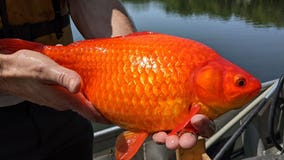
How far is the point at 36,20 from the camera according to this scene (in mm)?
1960

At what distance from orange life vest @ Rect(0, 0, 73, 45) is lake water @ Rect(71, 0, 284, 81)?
12602 millimetres

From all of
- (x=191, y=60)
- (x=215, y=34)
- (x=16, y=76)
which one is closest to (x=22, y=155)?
(x=16, y=76)

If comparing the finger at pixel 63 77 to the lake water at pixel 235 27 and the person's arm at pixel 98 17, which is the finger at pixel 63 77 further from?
the lake water at pixel 235 27

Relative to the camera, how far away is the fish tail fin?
1590 millimetres

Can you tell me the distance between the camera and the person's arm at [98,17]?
6.85ft

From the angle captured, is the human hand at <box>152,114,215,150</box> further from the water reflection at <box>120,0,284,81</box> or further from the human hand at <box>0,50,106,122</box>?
the water reflection at <box>120,0,284,81</box>

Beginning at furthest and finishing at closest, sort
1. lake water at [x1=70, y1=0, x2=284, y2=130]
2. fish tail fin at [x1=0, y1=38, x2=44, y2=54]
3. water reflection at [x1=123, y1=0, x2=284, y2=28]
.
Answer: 1. water reflection at [x1=123, y1=0, x2=284, y2=28]
2. lake water at [x1=70, y1=0, x2=284, y2=130]
3. fish tail fin at [x1=0, y1=38, x2=44, y2=54]

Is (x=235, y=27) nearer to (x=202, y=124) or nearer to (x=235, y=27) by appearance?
(x=235, y=27)

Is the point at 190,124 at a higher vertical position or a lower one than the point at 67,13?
lower

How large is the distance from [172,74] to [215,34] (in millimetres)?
19981

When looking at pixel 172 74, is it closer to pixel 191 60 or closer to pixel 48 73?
pixel 191 60

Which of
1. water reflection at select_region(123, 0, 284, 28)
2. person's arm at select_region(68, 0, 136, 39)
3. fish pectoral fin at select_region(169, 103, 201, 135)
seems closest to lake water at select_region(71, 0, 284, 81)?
water reflection at select_region(123, 0, 284, 28)

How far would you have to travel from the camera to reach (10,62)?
63.2 inches

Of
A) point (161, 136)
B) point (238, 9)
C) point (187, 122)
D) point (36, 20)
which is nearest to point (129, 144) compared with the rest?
point (161, 136)
